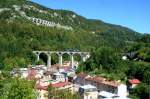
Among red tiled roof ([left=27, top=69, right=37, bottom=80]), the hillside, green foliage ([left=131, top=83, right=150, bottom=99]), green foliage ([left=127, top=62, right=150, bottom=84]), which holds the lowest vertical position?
green foliage ([left=131, top=83, right=150, bottom=99])

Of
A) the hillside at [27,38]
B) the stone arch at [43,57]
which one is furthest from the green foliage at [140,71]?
the stone arch at [43,57]

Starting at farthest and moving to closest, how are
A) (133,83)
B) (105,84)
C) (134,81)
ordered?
(134,81)
(133,83)
(105,84)

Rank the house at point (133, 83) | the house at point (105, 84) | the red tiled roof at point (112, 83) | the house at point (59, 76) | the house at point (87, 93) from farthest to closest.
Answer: the house at point (59, 76) → the house at point (133, 83) → the red tiled roof at point (112, 83) → the house at point (105, 84) → the house at point (87, 93)

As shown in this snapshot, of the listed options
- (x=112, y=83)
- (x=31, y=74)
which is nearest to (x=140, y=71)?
(x=112, y=83)

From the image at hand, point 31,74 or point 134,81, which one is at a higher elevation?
point 134,81

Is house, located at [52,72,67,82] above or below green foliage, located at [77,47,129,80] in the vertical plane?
below

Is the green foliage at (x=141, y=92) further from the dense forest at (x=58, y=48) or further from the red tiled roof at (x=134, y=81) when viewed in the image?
the red tiled roof at (x=134, y=81)

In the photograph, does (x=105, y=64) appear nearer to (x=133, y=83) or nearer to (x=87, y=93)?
(x=133, y=83)

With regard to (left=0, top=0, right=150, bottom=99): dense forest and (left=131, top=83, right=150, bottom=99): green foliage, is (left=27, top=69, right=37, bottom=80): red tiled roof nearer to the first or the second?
(left=0, top=0, right=150, bottom=99): dense forest

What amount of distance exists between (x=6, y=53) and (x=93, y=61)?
25403 mm

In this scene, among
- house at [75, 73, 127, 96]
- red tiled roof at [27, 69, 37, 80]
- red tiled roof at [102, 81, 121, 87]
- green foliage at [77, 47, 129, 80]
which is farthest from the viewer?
green foliage at [77, 47, 129, 80]

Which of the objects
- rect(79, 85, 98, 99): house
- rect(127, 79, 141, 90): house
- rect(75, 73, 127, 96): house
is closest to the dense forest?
rect(127, 79, 141, 90): house

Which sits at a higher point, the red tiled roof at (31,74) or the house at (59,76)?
the red tiled roof at (31,74)

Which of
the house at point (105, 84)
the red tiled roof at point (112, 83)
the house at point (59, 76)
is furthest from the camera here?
the house at point (59, 76)
